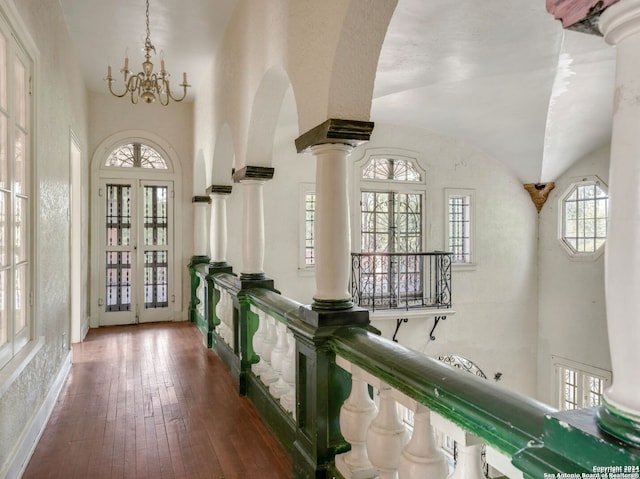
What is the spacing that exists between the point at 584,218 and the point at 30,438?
31.6 feet

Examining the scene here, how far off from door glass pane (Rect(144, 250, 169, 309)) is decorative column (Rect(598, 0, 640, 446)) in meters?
7.67

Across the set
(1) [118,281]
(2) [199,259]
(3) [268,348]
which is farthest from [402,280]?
(3) [268,348]

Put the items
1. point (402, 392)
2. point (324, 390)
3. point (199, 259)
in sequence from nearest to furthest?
1. point (402, 392)
2. point (324, 390)
3. point (199, 259)

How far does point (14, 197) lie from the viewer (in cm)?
269

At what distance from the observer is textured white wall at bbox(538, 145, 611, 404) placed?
28.6 ft

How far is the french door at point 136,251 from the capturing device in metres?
7.53

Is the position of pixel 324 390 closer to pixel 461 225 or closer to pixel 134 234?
pixel 134 234

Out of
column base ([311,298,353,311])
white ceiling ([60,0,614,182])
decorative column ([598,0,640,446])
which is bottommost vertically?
column base ([311,298,353,311])

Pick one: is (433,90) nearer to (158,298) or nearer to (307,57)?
(307,57)

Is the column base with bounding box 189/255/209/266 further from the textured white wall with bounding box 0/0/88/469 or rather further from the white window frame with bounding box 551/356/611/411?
the white window frame with bounding box 551/356/611/411

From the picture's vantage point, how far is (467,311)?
9.54 metres

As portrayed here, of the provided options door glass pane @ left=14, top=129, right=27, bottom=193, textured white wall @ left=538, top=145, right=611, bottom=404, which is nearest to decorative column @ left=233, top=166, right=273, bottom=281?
door glass pane @ left=14, top=129, right=27, bottom=193

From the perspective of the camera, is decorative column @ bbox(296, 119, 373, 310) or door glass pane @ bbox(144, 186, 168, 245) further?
door glass pane @ bbox(144, 186, 168, 245)

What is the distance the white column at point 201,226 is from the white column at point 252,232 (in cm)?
337
